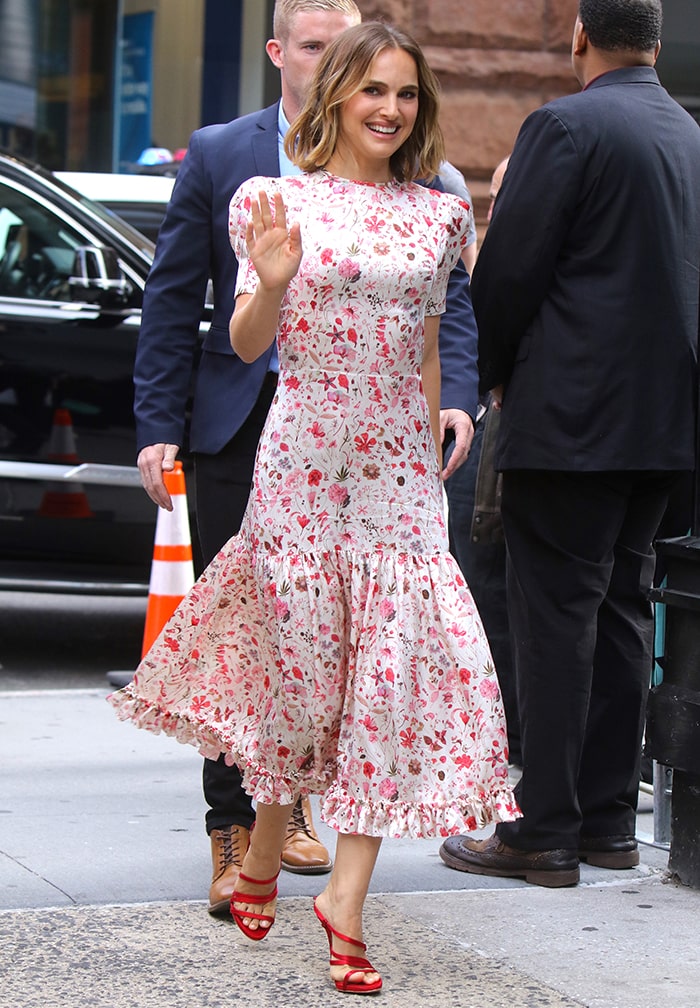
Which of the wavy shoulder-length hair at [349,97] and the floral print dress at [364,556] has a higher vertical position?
the wavy shoulder-length hair at [349,97]

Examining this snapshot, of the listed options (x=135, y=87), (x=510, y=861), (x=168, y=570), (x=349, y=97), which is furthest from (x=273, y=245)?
(x=135, y=87)

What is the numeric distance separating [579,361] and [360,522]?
2.98ft

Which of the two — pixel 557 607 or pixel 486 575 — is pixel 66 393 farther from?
pixel 557 607

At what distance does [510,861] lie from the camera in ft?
Answer: 14.5

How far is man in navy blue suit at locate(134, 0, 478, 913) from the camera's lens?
4.16 m

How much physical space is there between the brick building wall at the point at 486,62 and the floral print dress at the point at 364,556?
6.43 metres

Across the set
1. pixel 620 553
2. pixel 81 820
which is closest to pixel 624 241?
pixel 620 553

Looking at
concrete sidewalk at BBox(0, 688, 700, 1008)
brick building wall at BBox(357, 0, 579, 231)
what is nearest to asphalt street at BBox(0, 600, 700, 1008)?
concrete sidewalk at BBox(0, 688, 700, 1008)

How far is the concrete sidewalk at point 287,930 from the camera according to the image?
11.5 ft

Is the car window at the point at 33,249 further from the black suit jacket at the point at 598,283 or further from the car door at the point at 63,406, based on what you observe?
the black suit jacket at the point at 598,283

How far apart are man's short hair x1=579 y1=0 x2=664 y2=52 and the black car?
3028 millimetres

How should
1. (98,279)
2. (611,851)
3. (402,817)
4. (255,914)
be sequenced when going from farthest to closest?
(98,279) → (611,851) → (255,914) → (402,817)

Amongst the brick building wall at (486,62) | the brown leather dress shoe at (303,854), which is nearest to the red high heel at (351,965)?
the brown leather dress shoe at (303,854)

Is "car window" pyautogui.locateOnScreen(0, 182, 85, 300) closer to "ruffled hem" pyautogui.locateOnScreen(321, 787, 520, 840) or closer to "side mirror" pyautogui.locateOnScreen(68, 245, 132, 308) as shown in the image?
"side mirror" pyautogui.locateOnScreen(68, 245, 132, 308)
